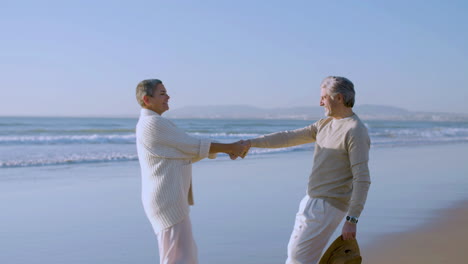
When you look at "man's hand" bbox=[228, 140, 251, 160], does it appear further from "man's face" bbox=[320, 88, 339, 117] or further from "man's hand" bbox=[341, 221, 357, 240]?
"man's hand" bbox=[341, 221, 357, 240]

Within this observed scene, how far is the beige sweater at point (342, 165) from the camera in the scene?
118 inches

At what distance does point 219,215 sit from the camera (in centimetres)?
651

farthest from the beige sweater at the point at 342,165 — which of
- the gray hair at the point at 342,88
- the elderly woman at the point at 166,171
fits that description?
the elderly woman at the point at 166,171

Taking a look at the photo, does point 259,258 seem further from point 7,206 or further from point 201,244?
point 7,206

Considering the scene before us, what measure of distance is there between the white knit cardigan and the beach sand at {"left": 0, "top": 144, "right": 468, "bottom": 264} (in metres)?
1.54

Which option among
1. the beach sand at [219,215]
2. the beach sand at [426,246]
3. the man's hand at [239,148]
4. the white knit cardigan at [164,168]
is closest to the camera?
the white knit cardigan at [164,168]

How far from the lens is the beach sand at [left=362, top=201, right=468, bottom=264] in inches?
Answer: 195

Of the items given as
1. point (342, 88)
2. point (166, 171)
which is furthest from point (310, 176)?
point (166, 171)

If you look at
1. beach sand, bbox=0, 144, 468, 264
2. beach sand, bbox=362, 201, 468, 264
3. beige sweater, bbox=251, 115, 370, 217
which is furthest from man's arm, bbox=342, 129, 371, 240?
beach sand, bbox=362, 201, 468, 264

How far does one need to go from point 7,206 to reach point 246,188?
3.51 m

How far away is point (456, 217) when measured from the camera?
6.76m

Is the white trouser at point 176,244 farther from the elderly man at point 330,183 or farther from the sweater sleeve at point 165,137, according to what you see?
the elderly man at point 330,183

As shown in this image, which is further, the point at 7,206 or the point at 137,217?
the point at 7,206

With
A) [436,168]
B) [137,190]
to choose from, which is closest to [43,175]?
[137,190]
